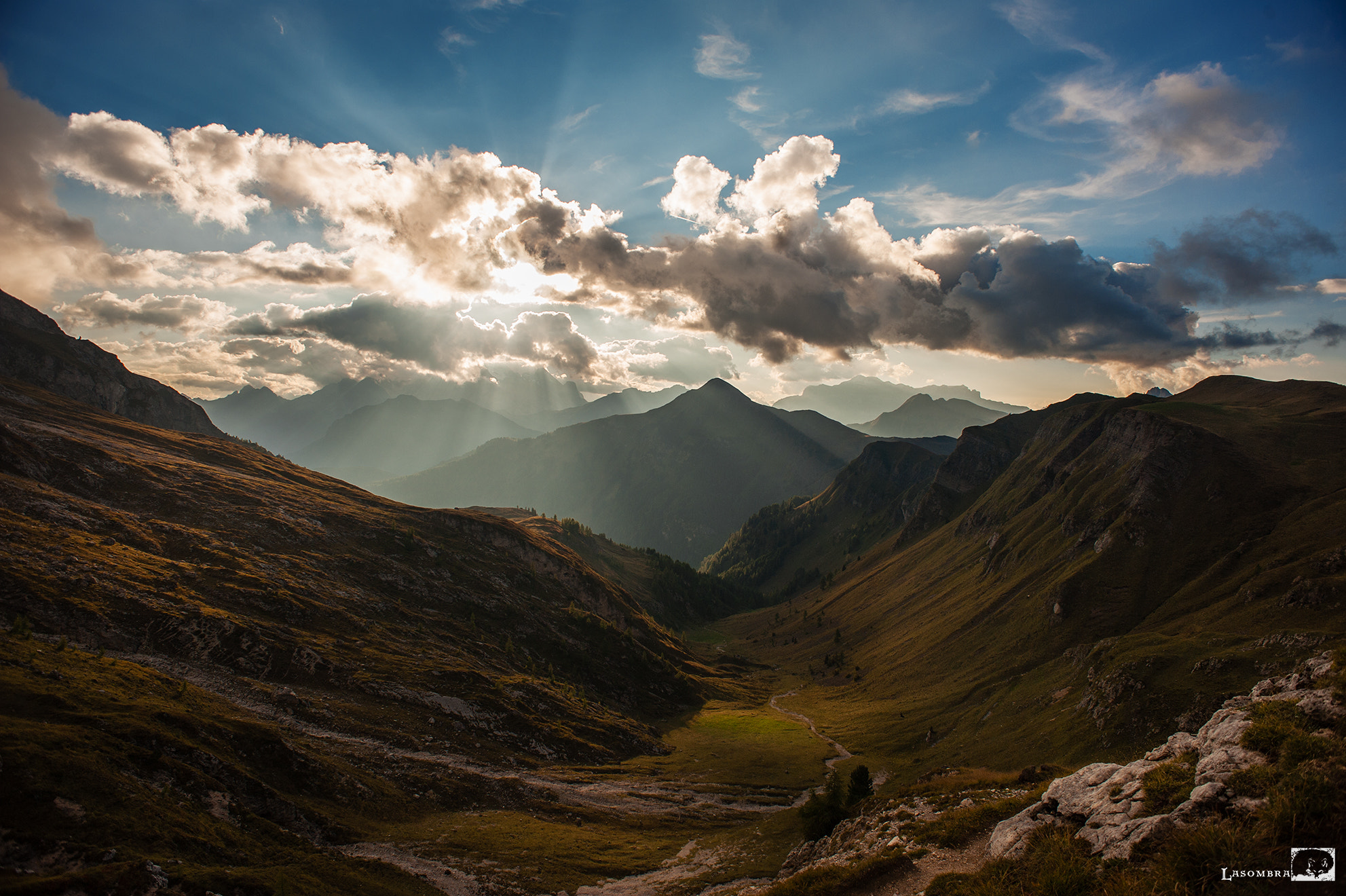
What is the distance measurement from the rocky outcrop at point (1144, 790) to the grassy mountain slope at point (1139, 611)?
59923mm

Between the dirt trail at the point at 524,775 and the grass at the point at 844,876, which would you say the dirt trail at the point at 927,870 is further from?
the dirt trail at the point at 524,775

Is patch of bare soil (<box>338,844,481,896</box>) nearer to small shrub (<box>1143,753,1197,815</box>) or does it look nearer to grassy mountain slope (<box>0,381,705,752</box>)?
grassy mountain slope (<box>0,381,705,752</box>)

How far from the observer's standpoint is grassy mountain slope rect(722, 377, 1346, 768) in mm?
80438

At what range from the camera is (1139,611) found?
128 metres

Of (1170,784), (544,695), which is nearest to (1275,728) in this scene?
(1170,784)

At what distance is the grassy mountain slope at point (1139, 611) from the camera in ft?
264

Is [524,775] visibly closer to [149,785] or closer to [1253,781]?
[149,785]

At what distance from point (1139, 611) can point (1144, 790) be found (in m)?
143

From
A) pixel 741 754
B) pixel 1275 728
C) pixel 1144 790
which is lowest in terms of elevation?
pixel 741 754

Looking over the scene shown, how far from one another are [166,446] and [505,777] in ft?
543

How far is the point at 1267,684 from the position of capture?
28.3 m

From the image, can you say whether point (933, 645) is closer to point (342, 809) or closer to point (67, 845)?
point (342, 809)

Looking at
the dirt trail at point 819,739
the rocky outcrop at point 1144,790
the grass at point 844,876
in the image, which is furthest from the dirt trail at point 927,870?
the dirt trail at point 819,739

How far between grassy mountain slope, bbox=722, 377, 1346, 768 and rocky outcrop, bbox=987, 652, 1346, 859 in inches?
2359
